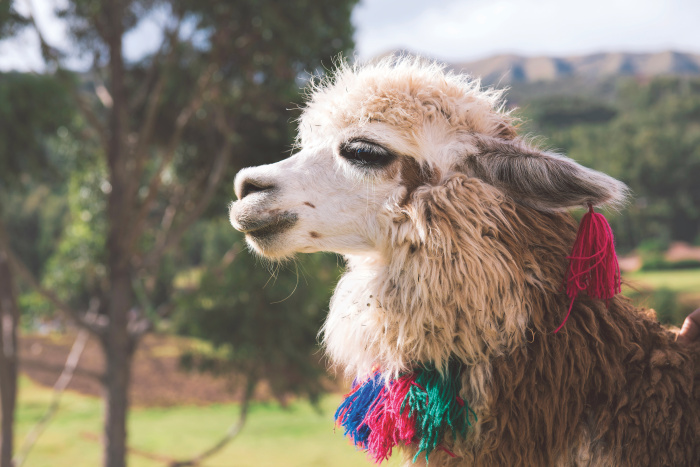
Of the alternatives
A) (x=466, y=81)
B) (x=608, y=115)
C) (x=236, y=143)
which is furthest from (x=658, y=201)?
(x=466, y=81)

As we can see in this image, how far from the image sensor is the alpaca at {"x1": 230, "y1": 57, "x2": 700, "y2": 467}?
1383mm

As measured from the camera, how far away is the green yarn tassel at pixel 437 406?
1400 mm

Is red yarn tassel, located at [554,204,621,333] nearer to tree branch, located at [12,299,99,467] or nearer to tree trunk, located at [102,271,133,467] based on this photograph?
tree trunk, located at [102,271,133,467]

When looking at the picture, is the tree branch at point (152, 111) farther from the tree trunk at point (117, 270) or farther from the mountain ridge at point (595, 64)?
the mountain ridge at point (595, 64)

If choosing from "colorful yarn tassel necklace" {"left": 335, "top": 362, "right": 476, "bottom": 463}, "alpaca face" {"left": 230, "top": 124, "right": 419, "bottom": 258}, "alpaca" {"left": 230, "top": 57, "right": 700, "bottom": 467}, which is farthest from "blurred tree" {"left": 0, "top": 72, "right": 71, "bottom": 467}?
"colorful yarn tassel necklace" {"left": 335, "top": 362, "right": 476, "bottom": 463}

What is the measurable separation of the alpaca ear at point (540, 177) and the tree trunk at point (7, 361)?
7221 mm

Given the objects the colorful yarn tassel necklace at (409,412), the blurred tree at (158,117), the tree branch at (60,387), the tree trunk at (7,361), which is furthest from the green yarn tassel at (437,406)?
the tree trunk at (7,361)

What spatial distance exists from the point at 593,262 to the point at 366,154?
680 millimetres

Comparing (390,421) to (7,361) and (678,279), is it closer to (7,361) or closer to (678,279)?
(7,361)

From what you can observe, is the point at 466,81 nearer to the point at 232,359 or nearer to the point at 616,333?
the point at 616,333

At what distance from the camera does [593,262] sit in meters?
1.43

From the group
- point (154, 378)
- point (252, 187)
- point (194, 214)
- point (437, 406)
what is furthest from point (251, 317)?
point (154, 378)

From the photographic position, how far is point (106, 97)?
755cm

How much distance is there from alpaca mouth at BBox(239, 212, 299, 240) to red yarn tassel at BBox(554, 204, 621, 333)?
0.77 meters
